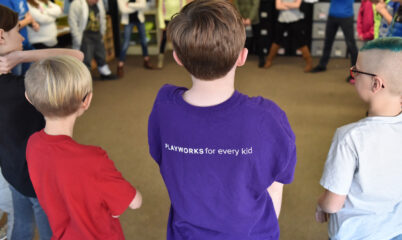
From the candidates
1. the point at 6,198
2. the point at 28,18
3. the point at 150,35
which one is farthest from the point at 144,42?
the point at 6,198

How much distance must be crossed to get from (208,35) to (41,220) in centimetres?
120

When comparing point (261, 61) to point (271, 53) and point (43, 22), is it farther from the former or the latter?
point (43, 22)

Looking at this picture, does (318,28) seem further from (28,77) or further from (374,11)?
(28,77)

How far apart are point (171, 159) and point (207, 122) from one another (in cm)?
16

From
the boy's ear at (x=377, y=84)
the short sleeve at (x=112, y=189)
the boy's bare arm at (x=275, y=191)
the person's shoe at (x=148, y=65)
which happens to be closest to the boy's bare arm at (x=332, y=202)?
the boy's bare arm at (x=275, y=191)

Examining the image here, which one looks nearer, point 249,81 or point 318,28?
point 249,81

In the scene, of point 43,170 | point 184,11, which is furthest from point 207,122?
point 43,170

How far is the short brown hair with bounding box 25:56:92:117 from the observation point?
45.2 inches

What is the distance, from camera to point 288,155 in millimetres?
1016

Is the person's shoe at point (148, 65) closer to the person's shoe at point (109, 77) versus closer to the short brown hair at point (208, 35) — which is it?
the person's shoe at point (109, 77)

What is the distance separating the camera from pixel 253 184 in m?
1.04

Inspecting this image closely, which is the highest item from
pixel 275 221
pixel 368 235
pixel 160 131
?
pixel 160 131

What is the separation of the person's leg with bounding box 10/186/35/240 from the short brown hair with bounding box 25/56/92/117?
25.8 inches

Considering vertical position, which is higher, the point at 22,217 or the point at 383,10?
the point at 383,10
